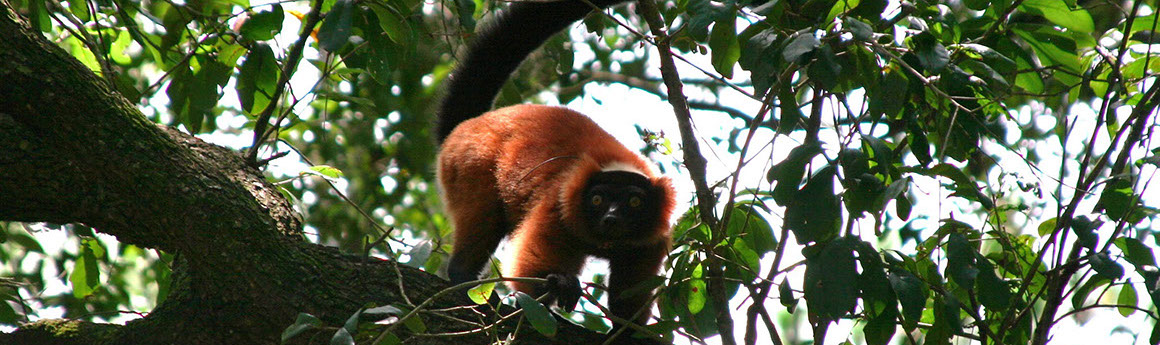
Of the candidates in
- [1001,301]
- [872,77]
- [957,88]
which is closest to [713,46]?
[872,77]

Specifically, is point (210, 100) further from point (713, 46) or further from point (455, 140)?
point (713, 46)

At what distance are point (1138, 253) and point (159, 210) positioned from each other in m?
Result: 3.14

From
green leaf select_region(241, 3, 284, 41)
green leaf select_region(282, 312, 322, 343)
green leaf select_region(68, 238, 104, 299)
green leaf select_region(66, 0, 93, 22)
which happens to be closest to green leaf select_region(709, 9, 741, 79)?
green leaf select_region(282, 312, 322, 343)

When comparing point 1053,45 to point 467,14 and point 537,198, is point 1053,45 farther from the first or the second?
point 537,198

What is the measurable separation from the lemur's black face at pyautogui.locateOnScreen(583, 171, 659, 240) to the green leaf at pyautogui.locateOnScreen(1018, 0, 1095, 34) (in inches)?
85.8

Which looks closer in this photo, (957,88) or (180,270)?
(957,88)

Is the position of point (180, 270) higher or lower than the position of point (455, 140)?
lower

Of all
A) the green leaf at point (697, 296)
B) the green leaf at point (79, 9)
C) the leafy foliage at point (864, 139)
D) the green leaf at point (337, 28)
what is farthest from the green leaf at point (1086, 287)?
the green leaf at point (79, 9)

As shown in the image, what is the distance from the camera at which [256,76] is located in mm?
3471

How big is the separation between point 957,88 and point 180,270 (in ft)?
9.62

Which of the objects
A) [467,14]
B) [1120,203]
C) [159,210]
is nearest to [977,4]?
[1120,203]

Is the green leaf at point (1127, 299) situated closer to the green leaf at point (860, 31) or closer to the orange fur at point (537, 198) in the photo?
the green leaf at point (860, 31)

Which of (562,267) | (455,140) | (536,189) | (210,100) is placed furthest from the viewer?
(455,140)

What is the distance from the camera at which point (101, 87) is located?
128 inches
